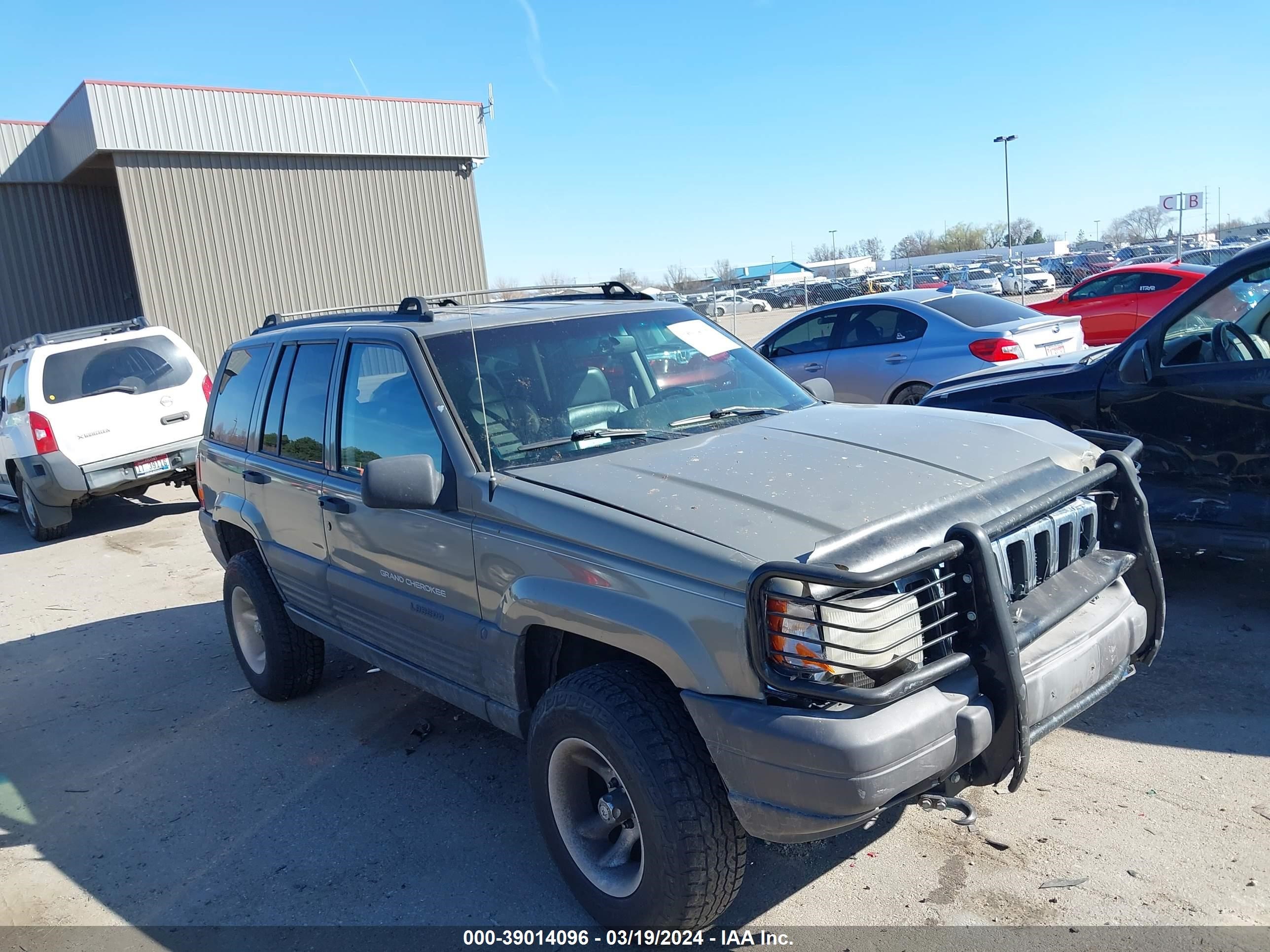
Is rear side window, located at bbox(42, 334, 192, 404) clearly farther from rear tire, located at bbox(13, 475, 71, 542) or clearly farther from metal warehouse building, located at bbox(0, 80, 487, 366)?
metal warehouse building, located at bbox(0, 80, 487, 366)

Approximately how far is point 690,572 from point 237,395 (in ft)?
12.0

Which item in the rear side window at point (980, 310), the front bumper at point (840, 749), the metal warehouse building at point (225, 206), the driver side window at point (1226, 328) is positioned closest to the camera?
the front bumper at point (840, 749)

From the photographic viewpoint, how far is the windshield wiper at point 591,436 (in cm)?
351

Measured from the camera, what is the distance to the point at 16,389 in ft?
33.3

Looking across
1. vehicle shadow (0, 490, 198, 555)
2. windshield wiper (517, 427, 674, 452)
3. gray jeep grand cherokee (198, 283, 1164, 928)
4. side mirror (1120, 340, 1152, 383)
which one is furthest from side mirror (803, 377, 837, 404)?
vehicle shadow (0, 490, 198, 555)

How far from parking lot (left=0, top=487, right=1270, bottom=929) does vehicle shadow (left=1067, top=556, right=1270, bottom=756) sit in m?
0.01

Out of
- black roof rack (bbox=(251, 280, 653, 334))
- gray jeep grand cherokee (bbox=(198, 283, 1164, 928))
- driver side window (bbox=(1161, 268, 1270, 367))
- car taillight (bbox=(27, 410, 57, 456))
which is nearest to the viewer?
gray jeep grand cherokee (bbox=(198, 283, 1164, 928))

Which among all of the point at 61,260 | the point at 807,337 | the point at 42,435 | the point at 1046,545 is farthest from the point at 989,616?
the point at 61,260

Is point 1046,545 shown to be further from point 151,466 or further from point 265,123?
point 265,123

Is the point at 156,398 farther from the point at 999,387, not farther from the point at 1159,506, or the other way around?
the point at 1159,506

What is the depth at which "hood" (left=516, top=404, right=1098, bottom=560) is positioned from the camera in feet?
8.95

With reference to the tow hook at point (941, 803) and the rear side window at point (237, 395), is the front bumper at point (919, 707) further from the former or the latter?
the rear side window at point (237, 395)

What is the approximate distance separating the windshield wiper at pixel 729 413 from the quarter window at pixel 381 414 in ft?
3.22

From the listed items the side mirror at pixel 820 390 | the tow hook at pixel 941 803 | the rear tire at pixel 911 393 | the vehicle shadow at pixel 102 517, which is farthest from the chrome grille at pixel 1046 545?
the vehicle shadow at pixel 102 517
